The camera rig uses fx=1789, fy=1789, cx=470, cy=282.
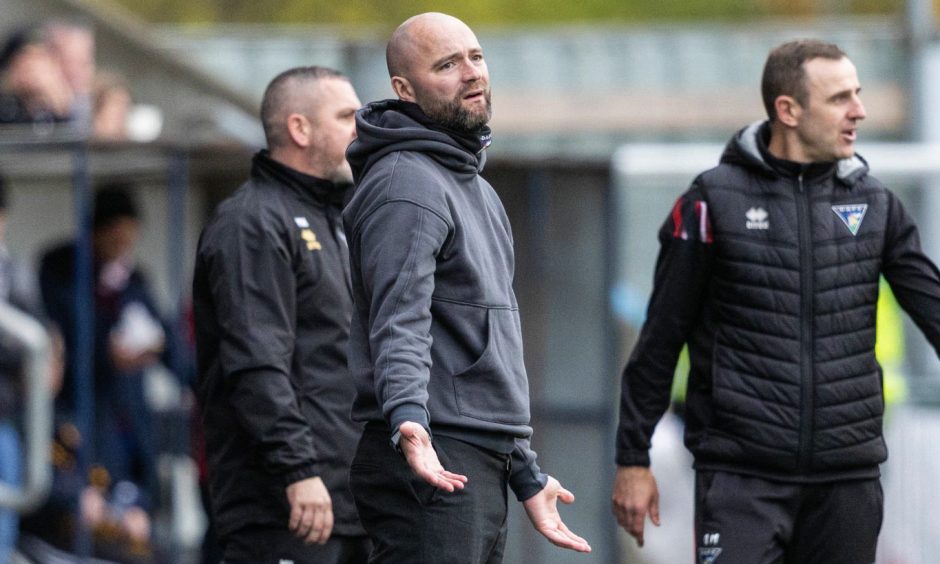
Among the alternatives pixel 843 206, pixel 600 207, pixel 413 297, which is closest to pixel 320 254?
pixel 413 297

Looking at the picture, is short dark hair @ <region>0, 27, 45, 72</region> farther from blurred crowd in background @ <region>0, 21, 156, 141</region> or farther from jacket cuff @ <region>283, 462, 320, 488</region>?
jacket cuff @ <region>283, 462, 320, 488</region>

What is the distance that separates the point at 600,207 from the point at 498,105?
9698mm

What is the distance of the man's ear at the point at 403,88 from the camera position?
4.59m

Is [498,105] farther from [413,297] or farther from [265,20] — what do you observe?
[413,297]

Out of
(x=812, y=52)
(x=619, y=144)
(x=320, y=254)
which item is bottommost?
(x=619, y=144)

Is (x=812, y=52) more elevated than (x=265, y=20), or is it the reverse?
(x=812, y=52)

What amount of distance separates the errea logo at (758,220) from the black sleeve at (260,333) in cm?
139

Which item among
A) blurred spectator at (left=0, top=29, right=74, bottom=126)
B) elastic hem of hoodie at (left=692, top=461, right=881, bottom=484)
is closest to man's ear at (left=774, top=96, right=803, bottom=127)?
elastic hem of hoodie at (left=692, top=461, right=881, bottom=484)

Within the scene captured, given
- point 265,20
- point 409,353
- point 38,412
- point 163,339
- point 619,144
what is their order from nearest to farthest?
point 409,353 → point 38,412 → point 163,339 → point 619,144 → point 265,20

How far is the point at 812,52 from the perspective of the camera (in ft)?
18.2

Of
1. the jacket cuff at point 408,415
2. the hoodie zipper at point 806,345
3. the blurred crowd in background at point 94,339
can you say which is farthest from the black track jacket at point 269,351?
the blurred crowd in background at point 94,339

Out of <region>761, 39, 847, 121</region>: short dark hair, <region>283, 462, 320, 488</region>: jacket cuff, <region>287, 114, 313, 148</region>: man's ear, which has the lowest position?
<region>283, 462, 320, 488</region>: jacket cuff

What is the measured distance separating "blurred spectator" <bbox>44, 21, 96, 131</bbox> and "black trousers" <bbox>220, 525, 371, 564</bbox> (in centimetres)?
451

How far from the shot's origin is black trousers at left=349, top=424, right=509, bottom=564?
436 centimetres
